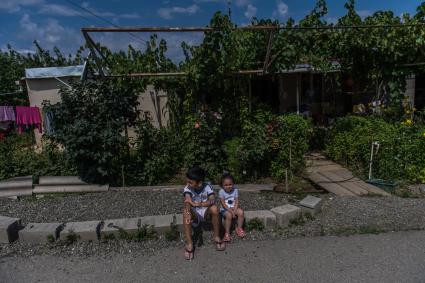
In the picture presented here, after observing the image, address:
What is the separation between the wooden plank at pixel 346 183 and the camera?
18.5 feet

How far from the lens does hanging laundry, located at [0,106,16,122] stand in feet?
28.6

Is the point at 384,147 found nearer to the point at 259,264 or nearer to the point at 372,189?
the point at 372,189

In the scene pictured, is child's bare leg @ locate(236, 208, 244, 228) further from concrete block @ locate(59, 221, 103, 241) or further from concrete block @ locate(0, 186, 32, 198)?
concrete block @ locate(0, 186, 32, 198)

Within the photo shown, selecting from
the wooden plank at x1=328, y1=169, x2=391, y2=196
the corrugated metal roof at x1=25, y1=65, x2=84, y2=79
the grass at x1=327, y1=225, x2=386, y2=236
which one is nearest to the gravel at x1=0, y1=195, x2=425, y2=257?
the grass at x1=327, y1=225, x2=386, y2=236

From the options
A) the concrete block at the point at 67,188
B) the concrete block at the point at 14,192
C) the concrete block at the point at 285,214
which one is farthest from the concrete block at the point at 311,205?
the concrete block at the point at 14,192

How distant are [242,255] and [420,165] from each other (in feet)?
14.3

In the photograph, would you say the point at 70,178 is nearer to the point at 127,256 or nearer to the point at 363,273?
the point at 127,256

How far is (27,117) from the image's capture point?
9148 millimetres

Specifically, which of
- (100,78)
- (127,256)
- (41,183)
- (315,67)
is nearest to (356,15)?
(315,67)

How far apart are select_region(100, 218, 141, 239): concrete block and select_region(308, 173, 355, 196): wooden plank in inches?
134

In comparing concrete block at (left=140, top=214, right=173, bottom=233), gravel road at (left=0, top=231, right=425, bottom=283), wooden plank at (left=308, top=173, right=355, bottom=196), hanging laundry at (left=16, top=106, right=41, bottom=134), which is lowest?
gravel road at (left=0, top=231, right=425, bottom=283)

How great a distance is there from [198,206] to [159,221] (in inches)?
23.8

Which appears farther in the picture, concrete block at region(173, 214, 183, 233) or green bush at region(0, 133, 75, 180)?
green bush at region(0, 133, 75, 180)

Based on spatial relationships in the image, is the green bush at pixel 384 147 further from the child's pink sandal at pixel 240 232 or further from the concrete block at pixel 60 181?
the concrete block at pixel 60 181
